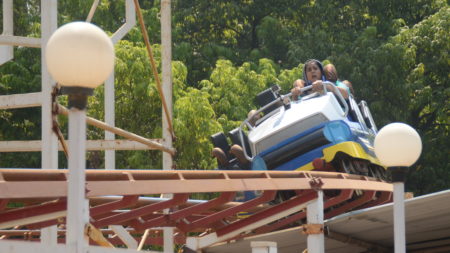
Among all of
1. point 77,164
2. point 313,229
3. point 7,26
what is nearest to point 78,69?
point 77,164

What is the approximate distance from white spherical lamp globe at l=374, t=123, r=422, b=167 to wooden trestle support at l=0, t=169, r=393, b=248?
1565mm

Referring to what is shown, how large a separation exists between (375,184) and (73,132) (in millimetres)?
6239

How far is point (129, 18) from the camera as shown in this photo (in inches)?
460

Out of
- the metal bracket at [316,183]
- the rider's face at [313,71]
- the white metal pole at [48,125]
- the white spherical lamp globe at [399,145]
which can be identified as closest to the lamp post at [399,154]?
the white spherical lamp globe at [399,145]

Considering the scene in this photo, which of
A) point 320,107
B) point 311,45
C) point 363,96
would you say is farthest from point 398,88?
point 320,107

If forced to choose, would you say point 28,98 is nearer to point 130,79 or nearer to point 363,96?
point 130,79

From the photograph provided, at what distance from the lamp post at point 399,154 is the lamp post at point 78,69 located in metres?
2.35

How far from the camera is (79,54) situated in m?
4.75

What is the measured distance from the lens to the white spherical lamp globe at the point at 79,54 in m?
4.76

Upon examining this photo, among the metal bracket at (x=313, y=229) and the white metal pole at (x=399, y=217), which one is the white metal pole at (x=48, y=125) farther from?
the white metal pole at (x=399, y=217)

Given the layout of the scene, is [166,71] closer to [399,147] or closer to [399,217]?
[399,147]

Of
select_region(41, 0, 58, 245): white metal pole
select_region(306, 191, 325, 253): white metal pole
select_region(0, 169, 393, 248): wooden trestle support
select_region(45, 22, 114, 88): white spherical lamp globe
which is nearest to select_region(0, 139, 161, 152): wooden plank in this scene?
select_region(0, 169, 393, 248): wooden trestle support

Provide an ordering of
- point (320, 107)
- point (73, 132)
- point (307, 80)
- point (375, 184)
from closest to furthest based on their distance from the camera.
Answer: point (73, 132)
point (375, 184)
point (320, 107)
point (307, 80)

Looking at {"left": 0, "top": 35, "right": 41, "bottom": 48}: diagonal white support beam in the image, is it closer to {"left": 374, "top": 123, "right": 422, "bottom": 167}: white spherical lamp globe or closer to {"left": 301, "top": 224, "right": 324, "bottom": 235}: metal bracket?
{"left": 301, "top": 224, "right": 324, "bottom": 235}: metal bracket
